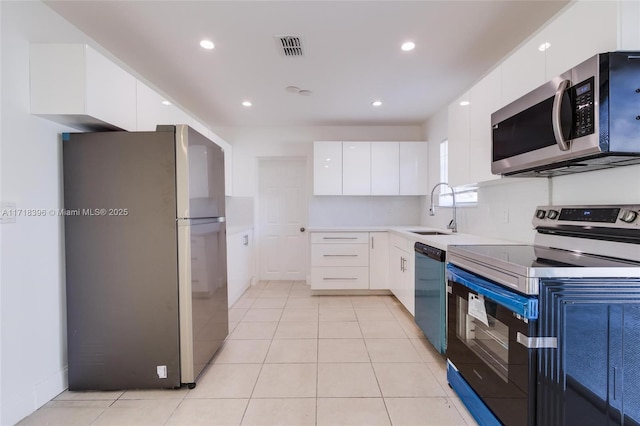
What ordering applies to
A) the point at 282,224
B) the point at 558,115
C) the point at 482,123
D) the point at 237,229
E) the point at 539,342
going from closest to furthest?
the point at 539,342
the point at 558,115
the point at 482,123
the point at 237,229
the point at 282,224

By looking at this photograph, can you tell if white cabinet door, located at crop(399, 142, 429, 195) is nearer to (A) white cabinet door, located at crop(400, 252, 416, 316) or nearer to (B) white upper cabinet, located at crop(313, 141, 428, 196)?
(B) white upper cabinet, located at crop(313, 141, 428, 196)

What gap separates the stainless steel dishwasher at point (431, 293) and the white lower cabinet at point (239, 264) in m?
2.14

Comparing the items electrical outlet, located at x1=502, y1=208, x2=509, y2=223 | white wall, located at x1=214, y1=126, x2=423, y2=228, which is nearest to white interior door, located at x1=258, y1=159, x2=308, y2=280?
white wall, located at x1=214, y1=126, x2=423, y2=228

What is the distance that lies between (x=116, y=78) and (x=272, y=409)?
7.91ft

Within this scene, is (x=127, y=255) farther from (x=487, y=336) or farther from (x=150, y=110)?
(x=487, y=336)

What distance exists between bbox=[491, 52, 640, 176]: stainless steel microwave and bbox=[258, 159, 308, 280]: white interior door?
11.5ft

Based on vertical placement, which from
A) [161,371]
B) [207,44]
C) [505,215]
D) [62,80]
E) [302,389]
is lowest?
[302,389]

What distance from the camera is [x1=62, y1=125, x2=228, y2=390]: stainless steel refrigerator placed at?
6.06 ft

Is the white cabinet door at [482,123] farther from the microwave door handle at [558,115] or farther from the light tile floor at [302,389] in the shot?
the light tile floor at [302,389]

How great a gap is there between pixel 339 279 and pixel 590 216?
9.18ft

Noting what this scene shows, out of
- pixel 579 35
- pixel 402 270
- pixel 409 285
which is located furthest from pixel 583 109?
pixel 402 270

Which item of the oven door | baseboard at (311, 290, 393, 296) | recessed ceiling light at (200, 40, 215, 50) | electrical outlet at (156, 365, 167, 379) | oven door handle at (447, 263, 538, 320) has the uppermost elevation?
recessed ceiling light at (200, 40, 215, 50)

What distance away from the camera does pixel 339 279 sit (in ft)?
12.6

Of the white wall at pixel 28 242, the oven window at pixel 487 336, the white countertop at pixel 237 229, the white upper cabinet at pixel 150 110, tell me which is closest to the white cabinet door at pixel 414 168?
the white countertop at pixel 237 229
